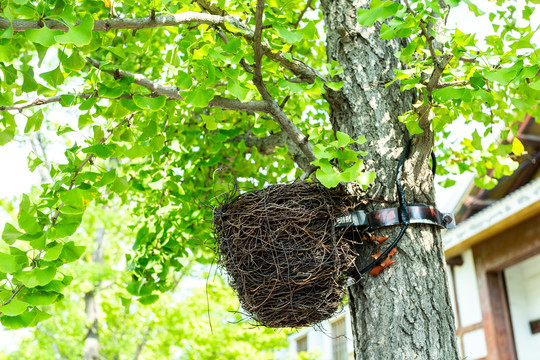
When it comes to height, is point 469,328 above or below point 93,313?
below

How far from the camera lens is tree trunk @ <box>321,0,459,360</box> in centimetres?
213

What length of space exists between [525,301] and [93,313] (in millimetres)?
7862

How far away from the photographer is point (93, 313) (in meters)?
10.6

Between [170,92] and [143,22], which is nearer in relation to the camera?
[143,22]

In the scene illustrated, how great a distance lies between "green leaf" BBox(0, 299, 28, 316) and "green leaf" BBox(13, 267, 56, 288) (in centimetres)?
7

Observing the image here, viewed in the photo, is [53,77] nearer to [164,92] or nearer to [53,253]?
[164,92]

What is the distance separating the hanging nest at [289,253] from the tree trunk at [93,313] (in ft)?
29.0

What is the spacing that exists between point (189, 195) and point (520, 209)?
156 inches

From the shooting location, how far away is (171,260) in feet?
11.3

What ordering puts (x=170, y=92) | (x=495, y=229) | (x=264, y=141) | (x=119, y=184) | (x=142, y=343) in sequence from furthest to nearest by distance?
(x=142, y=343) < (x=495, y=229) < (x=264, y=141) < (x=119, y=184) < (x=170, y=92)

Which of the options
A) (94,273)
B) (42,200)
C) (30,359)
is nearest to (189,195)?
(42,200)

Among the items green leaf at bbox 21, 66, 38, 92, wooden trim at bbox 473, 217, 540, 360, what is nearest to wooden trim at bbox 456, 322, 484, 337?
wooden trim at bbox 473, 217, 540, 360

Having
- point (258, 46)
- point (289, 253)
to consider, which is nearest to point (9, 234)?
point (289, 253)

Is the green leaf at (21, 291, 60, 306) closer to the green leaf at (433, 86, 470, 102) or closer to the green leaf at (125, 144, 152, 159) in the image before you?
the green leaf at (125, 144, 152, 159)
